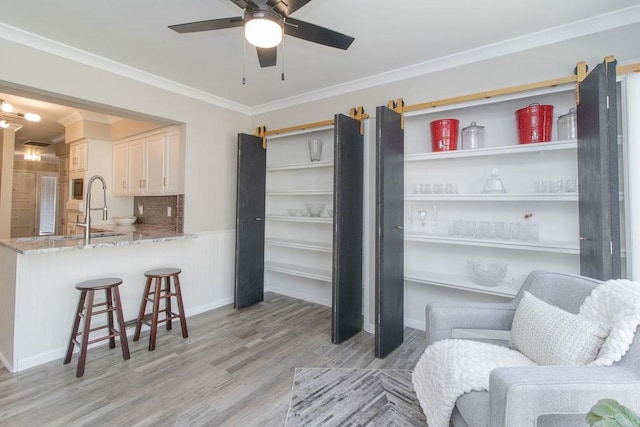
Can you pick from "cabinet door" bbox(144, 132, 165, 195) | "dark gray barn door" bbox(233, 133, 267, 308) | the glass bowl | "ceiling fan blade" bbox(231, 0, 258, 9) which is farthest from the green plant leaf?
"cabinet door" bbox(144, 132, 165, 195)

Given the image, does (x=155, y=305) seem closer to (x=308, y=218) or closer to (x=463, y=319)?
(x=308, y=218)

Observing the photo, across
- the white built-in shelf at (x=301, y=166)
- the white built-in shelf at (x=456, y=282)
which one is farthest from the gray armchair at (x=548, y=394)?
the white built-in shelf at (x=301, y=166)

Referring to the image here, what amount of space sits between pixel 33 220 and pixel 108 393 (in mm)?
7472

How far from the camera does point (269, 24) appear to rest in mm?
1521

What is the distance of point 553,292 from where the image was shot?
1.69 metres

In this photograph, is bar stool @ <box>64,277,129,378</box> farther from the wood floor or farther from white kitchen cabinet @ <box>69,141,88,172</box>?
white kitchen cabinet @ <box>69,141,88,172</box>

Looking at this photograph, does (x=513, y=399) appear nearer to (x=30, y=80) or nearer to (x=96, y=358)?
(x=96, y=358)

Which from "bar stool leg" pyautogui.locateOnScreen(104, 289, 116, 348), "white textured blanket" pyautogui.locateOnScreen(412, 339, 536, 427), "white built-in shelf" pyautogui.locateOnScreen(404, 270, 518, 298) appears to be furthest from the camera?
"bar stool leg" pyautogui.locateOnScreen(104, 289, 116, 348)

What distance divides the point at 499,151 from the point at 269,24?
197 centimetres

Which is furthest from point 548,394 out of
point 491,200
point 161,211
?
point 161,211

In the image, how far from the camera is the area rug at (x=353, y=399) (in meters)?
1.83

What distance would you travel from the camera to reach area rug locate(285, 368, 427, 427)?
183cm

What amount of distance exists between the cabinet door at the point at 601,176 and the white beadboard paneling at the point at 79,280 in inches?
141

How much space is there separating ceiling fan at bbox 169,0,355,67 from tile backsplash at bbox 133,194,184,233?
2297 mm
